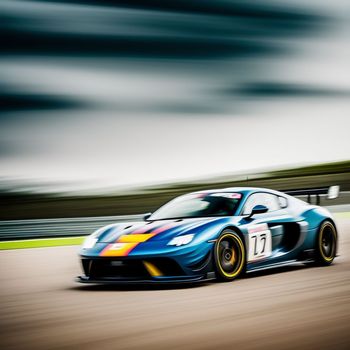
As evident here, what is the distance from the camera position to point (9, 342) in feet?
15.4

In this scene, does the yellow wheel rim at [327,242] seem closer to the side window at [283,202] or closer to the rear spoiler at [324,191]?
the rear spoiler at [324,191]

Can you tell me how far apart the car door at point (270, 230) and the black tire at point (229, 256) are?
0.14 meters

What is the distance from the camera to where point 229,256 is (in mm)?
7926

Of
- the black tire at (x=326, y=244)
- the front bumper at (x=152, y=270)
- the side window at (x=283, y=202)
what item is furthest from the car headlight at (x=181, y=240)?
the black tire at (x=326, y=244)

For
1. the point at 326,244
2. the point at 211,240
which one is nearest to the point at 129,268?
the point at 211,240

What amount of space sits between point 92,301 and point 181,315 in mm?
1292

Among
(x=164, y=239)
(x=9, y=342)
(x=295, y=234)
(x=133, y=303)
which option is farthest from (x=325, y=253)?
(x=9, y=342)

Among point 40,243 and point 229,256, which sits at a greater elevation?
point 229,256

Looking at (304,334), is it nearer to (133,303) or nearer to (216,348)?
(216,348)

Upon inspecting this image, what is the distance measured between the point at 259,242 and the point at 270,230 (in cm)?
32

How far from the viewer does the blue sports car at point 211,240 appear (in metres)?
7.45

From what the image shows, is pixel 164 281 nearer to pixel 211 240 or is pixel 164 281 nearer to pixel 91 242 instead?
pixel 211 240

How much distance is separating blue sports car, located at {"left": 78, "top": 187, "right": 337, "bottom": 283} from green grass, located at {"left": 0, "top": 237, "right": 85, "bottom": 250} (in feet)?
21.7

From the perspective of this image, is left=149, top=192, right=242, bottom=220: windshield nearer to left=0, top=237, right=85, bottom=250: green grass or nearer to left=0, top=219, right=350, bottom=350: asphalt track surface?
left=0, top=219, right=350, bottom=350: asphalt track surface
